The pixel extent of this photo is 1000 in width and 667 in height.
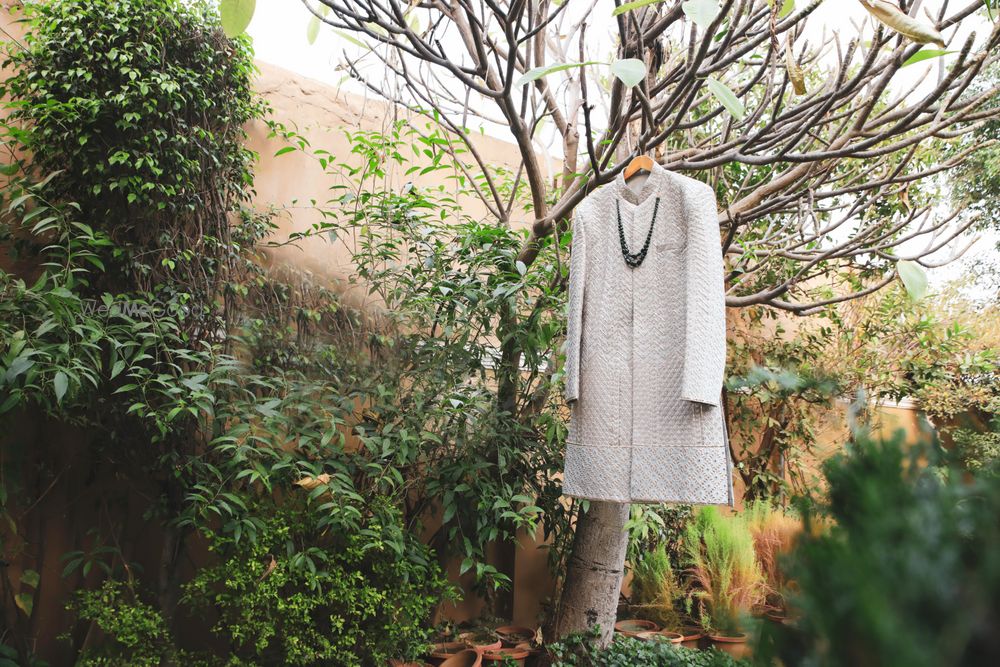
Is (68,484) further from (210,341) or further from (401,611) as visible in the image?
(401,611)

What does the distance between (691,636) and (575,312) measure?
2.08m

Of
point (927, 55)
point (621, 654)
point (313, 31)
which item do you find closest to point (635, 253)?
point (927, 55)

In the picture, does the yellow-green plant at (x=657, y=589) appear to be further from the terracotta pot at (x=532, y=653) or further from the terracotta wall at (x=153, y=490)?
the terracotta pot at (x=532, y=653)

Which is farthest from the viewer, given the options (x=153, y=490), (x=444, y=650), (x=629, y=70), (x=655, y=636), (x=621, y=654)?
(x=655, y=636)

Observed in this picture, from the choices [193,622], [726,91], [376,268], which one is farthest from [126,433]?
[726,91]

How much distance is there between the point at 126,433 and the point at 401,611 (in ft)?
4.04

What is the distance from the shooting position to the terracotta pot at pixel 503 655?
9.28ft

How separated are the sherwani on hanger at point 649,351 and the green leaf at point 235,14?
1.37 m

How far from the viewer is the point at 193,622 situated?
287cm

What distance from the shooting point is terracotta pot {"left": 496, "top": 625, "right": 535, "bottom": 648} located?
120 inches

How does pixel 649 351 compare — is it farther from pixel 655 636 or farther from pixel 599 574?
pixel 655 636

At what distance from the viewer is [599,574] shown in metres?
2.76

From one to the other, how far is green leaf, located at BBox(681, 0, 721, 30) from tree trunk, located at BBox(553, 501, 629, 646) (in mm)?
1961

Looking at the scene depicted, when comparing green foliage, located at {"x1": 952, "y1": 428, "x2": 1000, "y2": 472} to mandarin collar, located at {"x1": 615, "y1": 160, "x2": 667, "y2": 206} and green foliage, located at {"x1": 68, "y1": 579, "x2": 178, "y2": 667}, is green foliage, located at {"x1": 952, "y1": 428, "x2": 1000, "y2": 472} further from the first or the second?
green foliage, located at {"x1": 68, "y1": 579, "x2": 178, "y2": 667}
